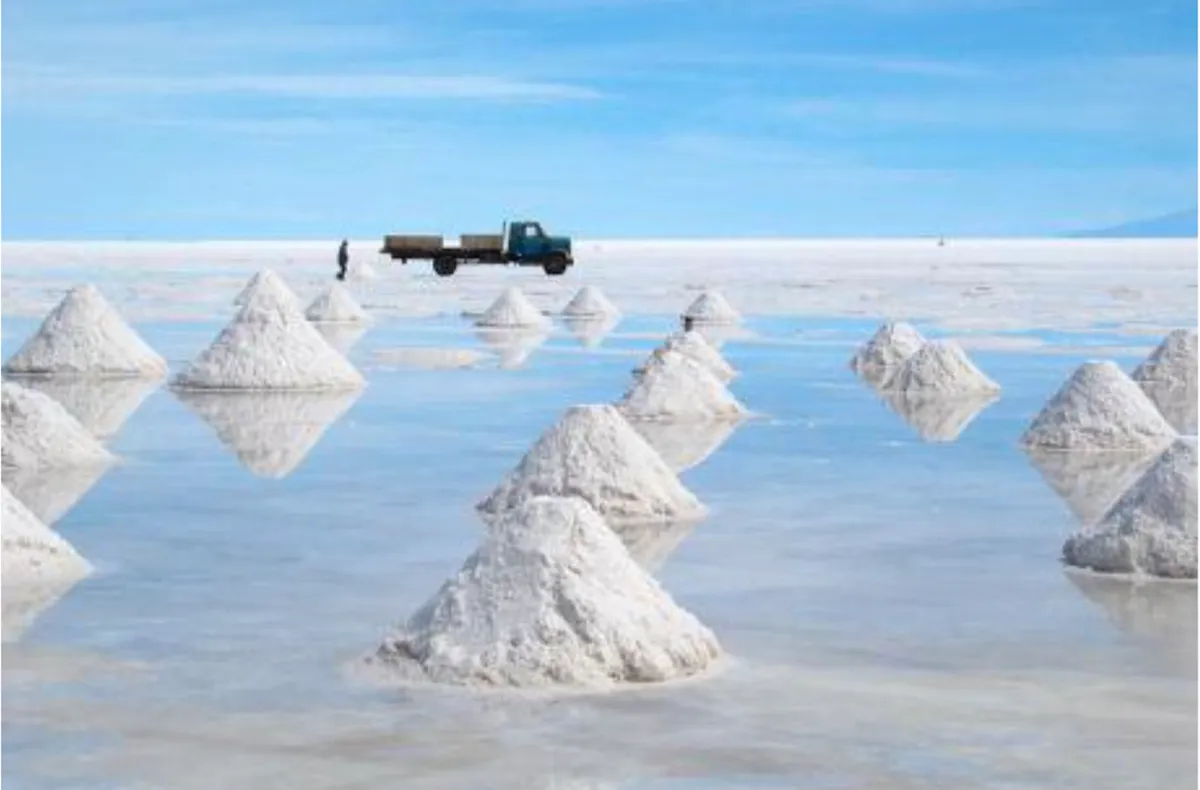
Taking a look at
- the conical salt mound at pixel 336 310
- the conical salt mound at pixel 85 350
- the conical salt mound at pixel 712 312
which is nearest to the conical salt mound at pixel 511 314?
the conical salt mound at pixel 336 310

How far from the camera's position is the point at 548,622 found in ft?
24.1

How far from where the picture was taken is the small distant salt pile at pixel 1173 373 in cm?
1952

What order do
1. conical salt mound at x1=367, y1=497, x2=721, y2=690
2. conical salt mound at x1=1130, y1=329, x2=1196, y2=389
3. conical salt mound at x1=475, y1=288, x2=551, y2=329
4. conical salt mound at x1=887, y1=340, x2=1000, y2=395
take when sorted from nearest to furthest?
1. conical salt mound at x1=367, y1=497, x2=721, y2=690
2. conical salt mound at x1=887, y1=340, x2=1000, y2=395
3. conical salt mound at x1=1130, y1=329, x2=1196, y2=389
4. conical salt mound at x1=475, y1=288, x2=551, y2=329

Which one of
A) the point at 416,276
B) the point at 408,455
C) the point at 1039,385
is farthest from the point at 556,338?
the point at 416,276

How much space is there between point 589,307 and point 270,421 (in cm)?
2128

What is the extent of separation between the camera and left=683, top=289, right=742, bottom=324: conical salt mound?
114ft

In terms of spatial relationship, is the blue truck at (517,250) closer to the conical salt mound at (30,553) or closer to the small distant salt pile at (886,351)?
the small distant salt pile at (886,351)

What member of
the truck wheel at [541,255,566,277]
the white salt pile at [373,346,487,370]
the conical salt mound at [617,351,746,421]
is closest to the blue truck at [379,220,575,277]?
the truck wheel at [541,255,566,277]

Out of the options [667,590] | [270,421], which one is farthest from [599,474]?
[270,421]

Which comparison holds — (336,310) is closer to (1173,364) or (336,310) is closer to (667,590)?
(1173,364)

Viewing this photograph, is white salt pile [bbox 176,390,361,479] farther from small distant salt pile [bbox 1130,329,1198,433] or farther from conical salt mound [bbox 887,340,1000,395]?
small distant salt pile [bbox 1130,329,1198,433]

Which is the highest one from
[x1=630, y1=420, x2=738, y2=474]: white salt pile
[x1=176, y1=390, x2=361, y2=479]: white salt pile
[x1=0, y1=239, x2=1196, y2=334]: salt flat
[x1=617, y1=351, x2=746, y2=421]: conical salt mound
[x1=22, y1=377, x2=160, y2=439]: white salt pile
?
[x1=617, y1=351, x2=746, y2=421]: conical salt mound

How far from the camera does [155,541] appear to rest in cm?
1049

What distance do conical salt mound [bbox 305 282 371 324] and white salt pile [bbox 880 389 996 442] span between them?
14701 mm
